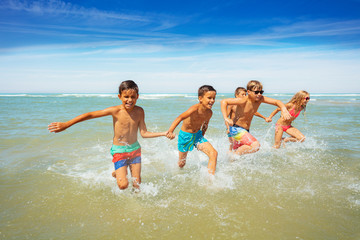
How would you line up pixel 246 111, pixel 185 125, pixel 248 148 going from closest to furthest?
pixel 185 125 < pixel 248 148 < pixel 246 111

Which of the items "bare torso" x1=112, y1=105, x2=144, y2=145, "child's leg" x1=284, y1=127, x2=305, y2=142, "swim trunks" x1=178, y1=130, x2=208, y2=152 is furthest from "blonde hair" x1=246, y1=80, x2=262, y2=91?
"bare torso" x1=112, y1=105, x2=144, y2=145

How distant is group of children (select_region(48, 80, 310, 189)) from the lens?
11.5 ft

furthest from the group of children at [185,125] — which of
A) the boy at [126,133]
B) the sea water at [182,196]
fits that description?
the sea water at [182,196]

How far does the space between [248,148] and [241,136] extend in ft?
0.99

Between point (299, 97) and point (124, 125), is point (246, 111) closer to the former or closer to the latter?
point (299, 97)

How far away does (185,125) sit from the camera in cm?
446

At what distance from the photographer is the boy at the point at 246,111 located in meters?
4.79

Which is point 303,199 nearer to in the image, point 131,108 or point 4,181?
point 131,108

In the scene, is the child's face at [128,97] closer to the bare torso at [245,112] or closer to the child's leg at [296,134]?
the bare torso at [245,112]

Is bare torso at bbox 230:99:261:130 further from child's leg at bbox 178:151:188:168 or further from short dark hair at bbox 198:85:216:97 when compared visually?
child's leg at bbox 178:151:188:168

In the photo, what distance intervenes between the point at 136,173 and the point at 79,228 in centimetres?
116

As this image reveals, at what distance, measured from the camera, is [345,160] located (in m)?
5.07

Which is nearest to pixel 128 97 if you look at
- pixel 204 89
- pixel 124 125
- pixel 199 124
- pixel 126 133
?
pixel 124 125

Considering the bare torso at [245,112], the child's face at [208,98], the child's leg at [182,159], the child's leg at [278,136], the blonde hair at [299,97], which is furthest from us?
the child's leg at [278,136]
